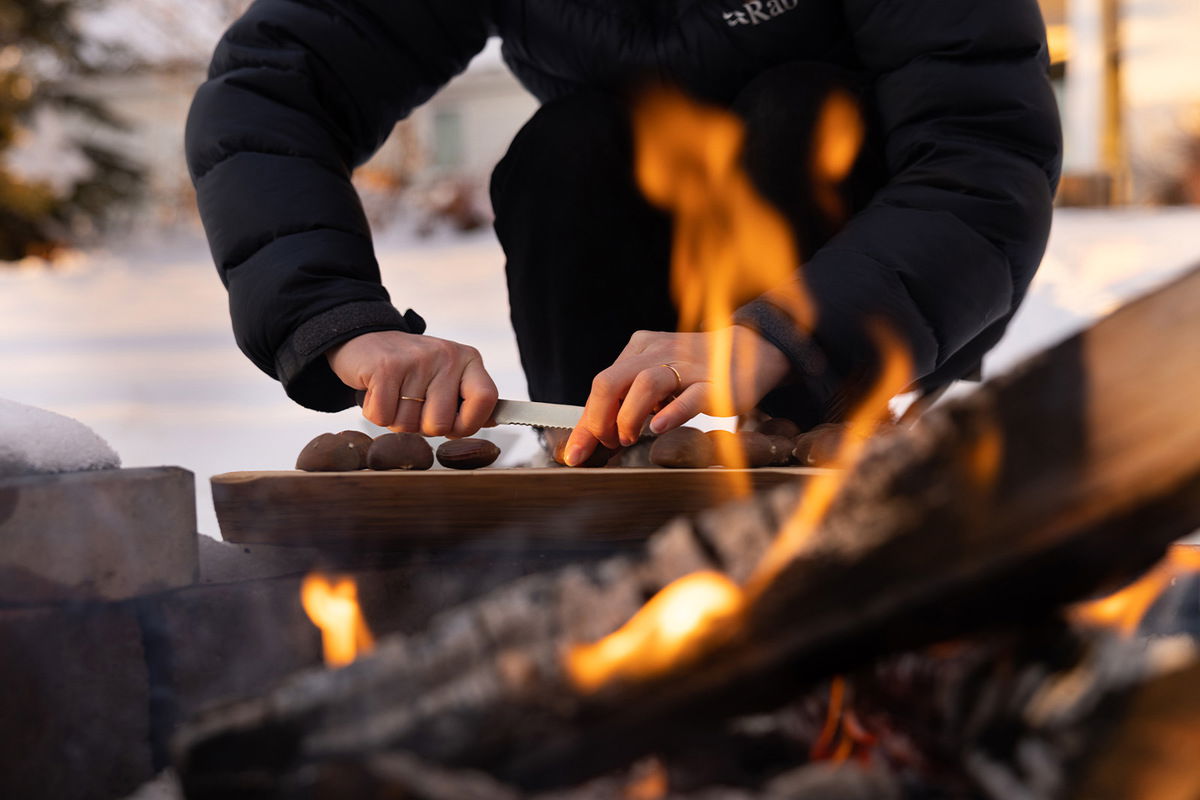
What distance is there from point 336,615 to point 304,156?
2.32ft

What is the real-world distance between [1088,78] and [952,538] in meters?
7.55

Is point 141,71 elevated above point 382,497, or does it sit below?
above

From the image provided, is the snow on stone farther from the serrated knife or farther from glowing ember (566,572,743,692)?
glowing ember (566,572,743,692)

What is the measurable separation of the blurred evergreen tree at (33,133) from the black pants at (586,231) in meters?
8.80

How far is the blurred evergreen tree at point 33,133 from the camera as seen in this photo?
9008 mm

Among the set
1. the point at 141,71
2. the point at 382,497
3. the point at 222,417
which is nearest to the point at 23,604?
the point at 382,497

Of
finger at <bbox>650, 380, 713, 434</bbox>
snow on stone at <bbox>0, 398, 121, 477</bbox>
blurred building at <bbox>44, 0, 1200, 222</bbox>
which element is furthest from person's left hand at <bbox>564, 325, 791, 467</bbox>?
blurred building at <bbox>44, 0, 1200, 222</bbox>

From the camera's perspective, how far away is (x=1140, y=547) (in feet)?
1.96

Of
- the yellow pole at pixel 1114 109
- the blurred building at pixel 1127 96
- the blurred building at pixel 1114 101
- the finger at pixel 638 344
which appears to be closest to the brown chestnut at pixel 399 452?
the finger at pixel 638 344

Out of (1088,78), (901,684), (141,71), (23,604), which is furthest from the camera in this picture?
(141,71)

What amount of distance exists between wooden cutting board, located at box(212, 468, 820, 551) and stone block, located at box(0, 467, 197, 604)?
0.29 feet

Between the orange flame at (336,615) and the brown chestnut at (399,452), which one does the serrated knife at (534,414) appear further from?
the orange flame at (336,615)

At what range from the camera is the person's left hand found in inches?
40.9

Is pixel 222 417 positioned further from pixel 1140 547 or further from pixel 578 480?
pixel 1140 547
